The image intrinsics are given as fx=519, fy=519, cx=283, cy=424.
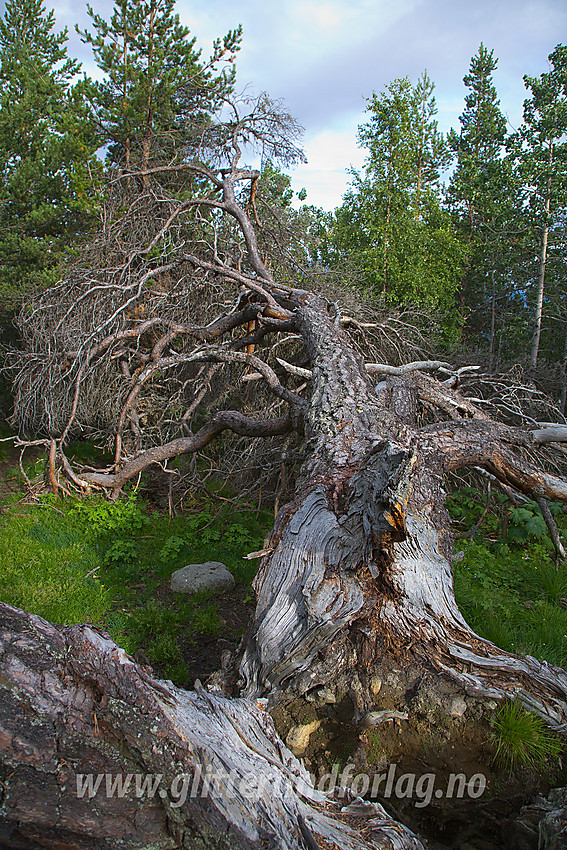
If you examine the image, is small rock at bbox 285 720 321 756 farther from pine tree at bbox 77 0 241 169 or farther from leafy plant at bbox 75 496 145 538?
pine tree at bbox 77 0 241 169

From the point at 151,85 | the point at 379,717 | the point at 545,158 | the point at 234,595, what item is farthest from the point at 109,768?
the point at 545,158

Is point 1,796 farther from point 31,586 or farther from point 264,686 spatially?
point 31,586

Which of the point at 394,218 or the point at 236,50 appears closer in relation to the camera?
the point at 236,50

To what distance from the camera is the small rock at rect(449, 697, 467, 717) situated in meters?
2.25

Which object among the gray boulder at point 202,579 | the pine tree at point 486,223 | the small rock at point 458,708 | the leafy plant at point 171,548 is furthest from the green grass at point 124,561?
the pine tree at point 486,223

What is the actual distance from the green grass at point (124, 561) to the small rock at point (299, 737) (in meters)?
1.25

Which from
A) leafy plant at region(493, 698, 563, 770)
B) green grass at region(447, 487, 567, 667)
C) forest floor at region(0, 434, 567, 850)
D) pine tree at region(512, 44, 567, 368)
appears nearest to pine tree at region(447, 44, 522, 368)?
pine tree at region(512, 44, 567, 368)

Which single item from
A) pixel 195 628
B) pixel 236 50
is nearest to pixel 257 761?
pixel 195 628

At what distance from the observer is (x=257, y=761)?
1.66m

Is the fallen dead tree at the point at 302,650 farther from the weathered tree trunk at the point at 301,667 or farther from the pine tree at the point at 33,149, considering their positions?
the pine tree at the point at 33,149

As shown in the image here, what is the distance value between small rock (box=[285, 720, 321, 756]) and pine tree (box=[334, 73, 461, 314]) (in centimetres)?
773

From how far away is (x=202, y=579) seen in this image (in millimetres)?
4543

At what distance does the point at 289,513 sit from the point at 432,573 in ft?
3.06

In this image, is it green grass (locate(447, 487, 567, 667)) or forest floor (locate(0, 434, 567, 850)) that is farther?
green grass (locate(447, 487, 567, 667))
